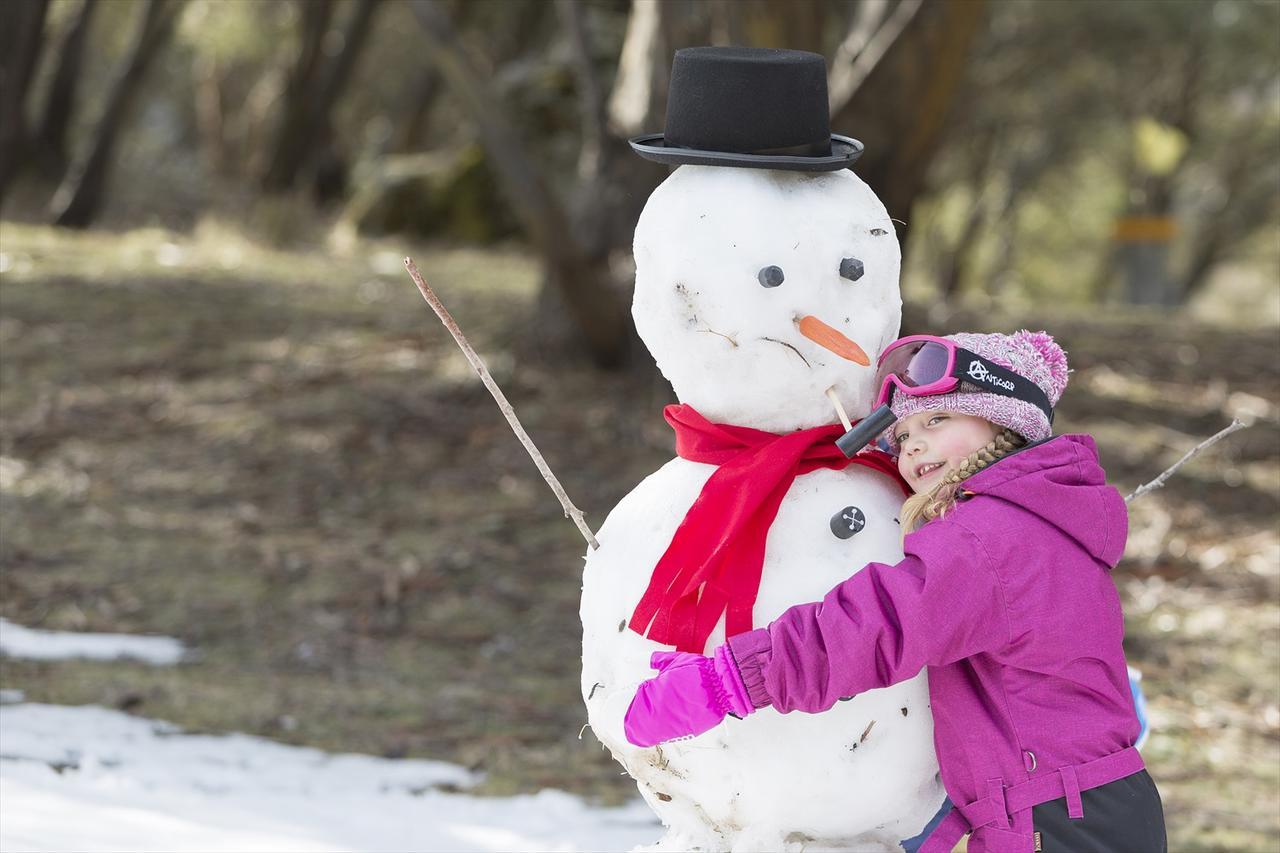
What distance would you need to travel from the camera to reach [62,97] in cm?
1298

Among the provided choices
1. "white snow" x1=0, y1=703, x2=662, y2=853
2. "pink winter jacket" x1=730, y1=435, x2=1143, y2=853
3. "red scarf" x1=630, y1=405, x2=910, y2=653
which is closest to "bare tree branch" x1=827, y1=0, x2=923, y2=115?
"white snow" x1=0, y1=703, x2=662, y2=853

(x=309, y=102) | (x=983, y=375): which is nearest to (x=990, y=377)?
(x=983, y=375)

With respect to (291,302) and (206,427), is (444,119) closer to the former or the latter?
(291,302)

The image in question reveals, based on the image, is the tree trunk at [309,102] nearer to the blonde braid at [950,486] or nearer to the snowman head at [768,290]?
the snowman head at [768,290]

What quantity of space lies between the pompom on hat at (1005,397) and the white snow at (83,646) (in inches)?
129

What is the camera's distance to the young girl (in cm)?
228

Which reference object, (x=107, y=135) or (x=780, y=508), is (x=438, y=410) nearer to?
(x=780, y=508)

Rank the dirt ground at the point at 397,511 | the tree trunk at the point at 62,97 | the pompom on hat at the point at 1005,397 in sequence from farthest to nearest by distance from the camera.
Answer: the tree trunk at the point at 62,97 → the dirt ground at the point at 397,511 → the pompom on hat at the point at 1005,397

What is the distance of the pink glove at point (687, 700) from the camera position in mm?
2277

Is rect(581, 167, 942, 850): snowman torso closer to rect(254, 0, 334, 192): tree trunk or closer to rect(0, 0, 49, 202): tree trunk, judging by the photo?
rect(0, 0, 49, 202): tree trunk

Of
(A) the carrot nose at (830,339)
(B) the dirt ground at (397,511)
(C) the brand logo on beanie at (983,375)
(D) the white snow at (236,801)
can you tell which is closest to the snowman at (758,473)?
(A) the carrot nose at (830,339)

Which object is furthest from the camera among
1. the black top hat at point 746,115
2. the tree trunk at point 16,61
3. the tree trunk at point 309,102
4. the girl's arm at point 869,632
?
the tree trunk at point 309,102

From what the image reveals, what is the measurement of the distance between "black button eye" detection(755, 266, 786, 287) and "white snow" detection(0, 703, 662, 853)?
66.6 inches

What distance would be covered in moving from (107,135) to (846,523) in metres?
11.0
